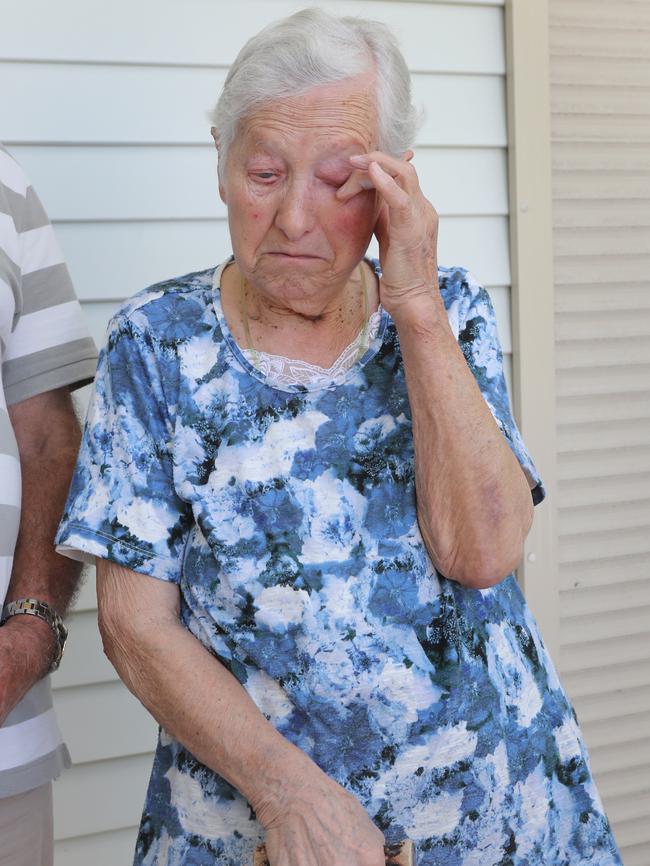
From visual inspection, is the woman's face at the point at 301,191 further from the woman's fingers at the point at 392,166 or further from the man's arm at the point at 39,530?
the man's arm at the point at 39,530

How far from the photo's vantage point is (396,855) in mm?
1401

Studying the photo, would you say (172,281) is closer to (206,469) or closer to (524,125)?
(206,469)

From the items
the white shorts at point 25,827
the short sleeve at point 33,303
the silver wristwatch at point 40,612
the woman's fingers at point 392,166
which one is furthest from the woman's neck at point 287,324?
the white shorts at point 25,827

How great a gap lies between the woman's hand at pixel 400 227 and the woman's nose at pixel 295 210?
50 millimetres

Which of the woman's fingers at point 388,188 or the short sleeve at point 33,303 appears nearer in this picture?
the woman's fingers at point 388,188

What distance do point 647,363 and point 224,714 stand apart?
2022 millimetres

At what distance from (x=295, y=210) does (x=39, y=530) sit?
2.40 feet

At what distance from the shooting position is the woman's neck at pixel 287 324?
1.69 m

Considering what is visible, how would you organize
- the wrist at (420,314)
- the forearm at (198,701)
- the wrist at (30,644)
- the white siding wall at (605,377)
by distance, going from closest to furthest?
the forearm at (198,701), the wrist at (420,314), the wrist at (30,644), the white siding wall at (605,377)

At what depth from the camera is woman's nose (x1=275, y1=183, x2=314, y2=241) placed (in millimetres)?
1568

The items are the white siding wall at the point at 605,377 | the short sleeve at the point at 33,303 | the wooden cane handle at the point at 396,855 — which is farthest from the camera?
the white siding wall at the point at 605,377

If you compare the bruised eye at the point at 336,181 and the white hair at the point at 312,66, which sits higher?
the white hair at the point at 312,66

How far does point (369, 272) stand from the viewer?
183cm

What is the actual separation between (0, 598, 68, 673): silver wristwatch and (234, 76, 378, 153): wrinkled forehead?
0.83m
